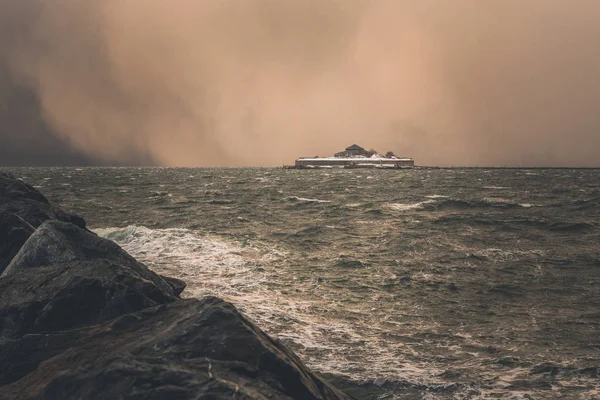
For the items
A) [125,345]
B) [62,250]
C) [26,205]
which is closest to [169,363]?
[125,345]

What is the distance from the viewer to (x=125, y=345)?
18.6 ft

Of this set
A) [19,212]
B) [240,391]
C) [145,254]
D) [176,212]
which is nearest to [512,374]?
[240,391]

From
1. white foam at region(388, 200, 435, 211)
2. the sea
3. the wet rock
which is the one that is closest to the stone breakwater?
the sea

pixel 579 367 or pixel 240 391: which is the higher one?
pixel 240 391

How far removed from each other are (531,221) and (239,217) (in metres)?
19.0

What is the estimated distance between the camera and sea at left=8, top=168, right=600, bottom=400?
30.6 ft

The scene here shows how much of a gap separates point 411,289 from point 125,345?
37.9 ft

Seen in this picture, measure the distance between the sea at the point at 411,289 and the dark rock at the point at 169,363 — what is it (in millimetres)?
3527

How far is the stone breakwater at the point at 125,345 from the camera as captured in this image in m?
4.95

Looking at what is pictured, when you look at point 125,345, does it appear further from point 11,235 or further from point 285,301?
point 285,301

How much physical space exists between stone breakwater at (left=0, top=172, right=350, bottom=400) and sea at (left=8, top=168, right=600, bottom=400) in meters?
3.56

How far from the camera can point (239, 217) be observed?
33.0m

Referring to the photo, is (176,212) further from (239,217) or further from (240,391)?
(240,391)

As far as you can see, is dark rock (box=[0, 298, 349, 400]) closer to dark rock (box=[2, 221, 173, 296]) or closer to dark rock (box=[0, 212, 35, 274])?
dark rock (box=[2, 221, 173, 296])
